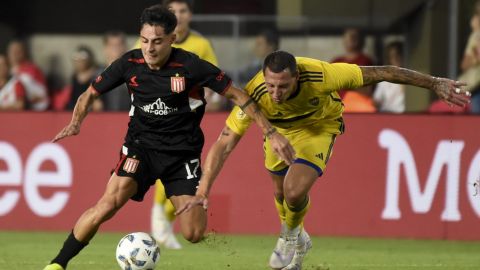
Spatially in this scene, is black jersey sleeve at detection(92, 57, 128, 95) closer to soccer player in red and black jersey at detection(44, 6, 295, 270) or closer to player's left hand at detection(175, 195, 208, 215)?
soccer player in red and black jersey at detection(44, 6, 295, 270)

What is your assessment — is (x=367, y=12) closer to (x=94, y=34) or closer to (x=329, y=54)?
(x=329, y=54)

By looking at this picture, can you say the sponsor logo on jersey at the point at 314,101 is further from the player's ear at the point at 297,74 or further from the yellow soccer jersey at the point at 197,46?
the yellow soccer jersey at the point at 197,46

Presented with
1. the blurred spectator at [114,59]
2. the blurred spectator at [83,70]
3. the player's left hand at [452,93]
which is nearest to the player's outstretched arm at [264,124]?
the player's left hand at [452,93]

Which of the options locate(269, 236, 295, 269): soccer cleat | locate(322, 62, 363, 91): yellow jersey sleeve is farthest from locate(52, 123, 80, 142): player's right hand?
locate(269, 236, 295, 269): soccer cleat

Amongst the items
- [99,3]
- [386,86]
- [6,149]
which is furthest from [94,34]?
[386,86]

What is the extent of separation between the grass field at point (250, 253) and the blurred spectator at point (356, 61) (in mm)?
1806

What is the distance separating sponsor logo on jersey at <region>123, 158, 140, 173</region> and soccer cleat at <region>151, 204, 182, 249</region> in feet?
10.3

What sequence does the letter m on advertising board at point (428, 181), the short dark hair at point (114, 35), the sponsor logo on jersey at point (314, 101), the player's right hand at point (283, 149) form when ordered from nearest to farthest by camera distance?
the player's right hand at point (283, 149), the sponsor logo on jersey at point (314, 101), the letter m on advertising board at point (428, 181), the short dark hair at point (114, 35)

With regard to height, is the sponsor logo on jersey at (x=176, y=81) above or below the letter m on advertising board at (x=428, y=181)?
above

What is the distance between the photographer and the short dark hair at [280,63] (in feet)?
30.4

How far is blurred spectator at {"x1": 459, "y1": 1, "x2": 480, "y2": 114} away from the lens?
1500 centimetres

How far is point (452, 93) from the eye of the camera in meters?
9.50

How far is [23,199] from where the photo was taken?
14258 mm

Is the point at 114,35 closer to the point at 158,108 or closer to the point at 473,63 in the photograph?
the point at 473,63
